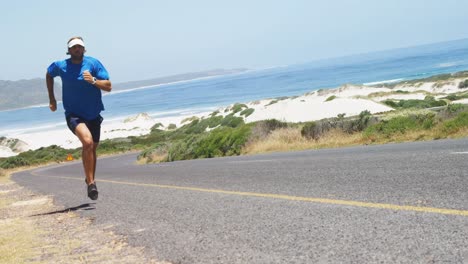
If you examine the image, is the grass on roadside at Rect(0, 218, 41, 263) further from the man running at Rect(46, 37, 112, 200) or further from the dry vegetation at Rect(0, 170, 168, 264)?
the man running at Rect(46, 37, 112, 200)

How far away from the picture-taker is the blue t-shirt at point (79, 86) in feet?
24.9

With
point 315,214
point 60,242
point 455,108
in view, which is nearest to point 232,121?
point 455,108

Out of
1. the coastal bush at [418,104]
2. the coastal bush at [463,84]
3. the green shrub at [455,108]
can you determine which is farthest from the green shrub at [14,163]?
the coastal bush at [463,84]

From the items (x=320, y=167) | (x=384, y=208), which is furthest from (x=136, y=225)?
(x=320, y=167)

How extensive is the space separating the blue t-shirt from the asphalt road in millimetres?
1620

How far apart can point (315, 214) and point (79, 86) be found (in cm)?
411

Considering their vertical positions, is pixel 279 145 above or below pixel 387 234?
below

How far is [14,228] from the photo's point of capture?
7.76 m

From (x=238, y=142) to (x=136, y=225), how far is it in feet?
53.9

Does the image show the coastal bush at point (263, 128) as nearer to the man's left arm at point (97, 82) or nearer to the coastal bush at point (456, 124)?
the coastal bush at point (456, 124)

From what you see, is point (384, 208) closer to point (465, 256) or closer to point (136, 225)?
point (465, 256)

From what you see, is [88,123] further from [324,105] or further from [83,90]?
[324,105]

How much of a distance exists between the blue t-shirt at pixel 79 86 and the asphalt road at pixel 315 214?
1620 millimetres

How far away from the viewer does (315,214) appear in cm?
554
